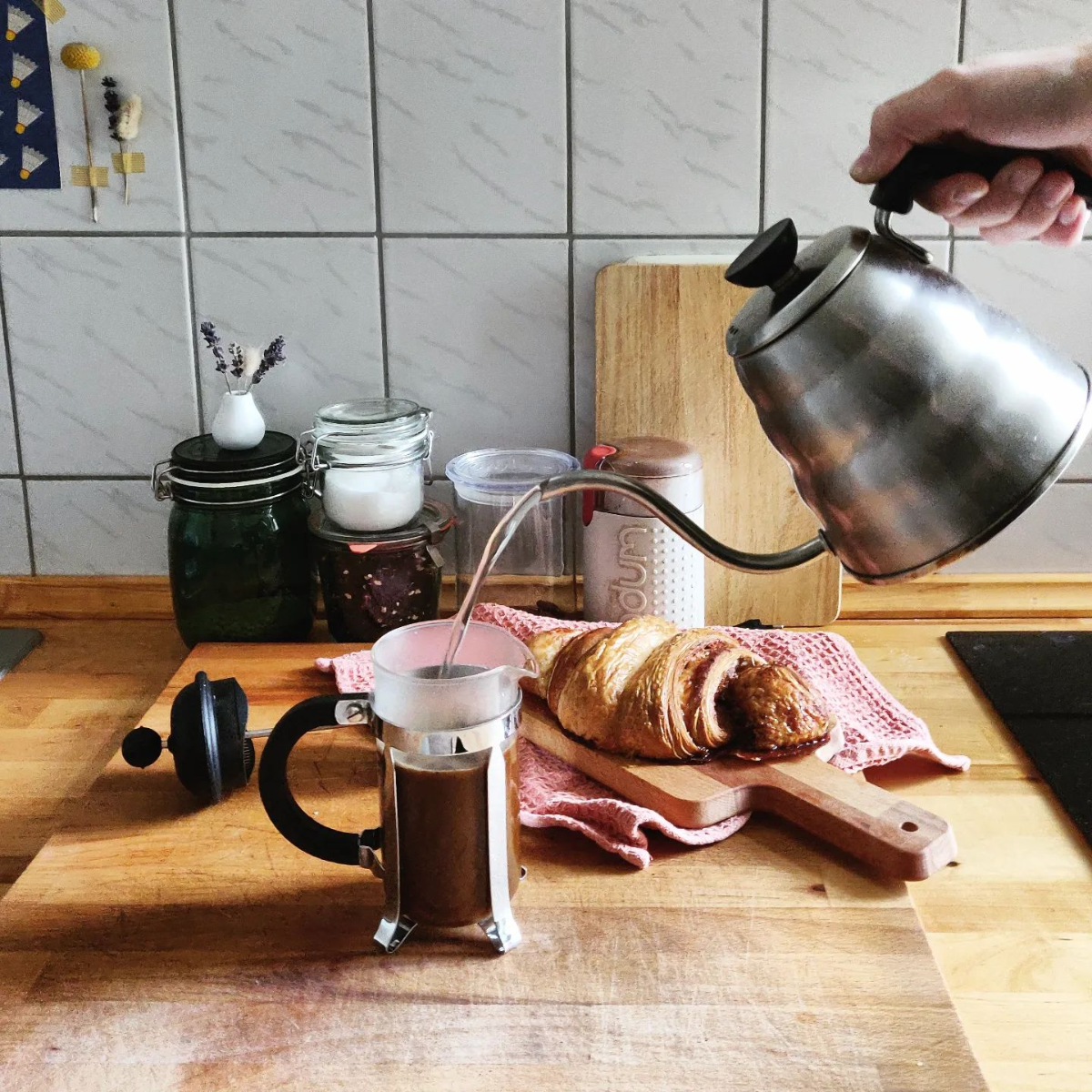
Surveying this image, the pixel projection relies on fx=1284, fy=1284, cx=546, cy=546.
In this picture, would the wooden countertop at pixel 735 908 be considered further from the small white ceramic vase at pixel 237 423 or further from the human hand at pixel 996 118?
the human hand at pixel 996 118

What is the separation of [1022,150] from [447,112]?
1.94 ft

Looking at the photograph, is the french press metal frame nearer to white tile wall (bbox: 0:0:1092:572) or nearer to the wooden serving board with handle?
the wooden serving board with handle

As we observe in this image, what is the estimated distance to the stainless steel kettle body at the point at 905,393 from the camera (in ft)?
1.99

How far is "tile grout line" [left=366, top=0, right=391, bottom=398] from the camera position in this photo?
3.68ft

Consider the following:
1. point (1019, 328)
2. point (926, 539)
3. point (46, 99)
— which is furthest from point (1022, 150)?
point (46, 99)

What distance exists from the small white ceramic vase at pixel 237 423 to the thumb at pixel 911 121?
1.96 feet

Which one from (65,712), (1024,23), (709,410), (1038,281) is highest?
(1024,23)

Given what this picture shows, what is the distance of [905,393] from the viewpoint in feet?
2.00

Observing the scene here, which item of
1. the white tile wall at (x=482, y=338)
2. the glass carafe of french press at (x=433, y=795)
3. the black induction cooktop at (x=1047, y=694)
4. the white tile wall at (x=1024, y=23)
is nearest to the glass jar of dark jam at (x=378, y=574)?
the white tile wall at (x=482, y=338)

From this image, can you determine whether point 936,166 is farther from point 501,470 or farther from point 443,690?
point 501,470

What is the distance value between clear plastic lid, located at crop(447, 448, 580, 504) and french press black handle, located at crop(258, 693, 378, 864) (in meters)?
0.41

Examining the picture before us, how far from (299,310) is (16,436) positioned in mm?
306

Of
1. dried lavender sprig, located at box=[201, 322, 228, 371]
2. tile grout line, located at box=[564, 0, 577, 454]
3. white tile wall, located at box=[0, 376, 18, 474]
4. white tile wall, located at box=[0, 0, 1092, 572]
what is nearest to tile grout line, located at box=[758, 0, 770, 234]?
white tile wall, located at box=[0, 0, 1092, 572]

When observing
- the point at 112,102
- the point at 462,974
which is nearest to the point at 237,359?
the point at 112,102
